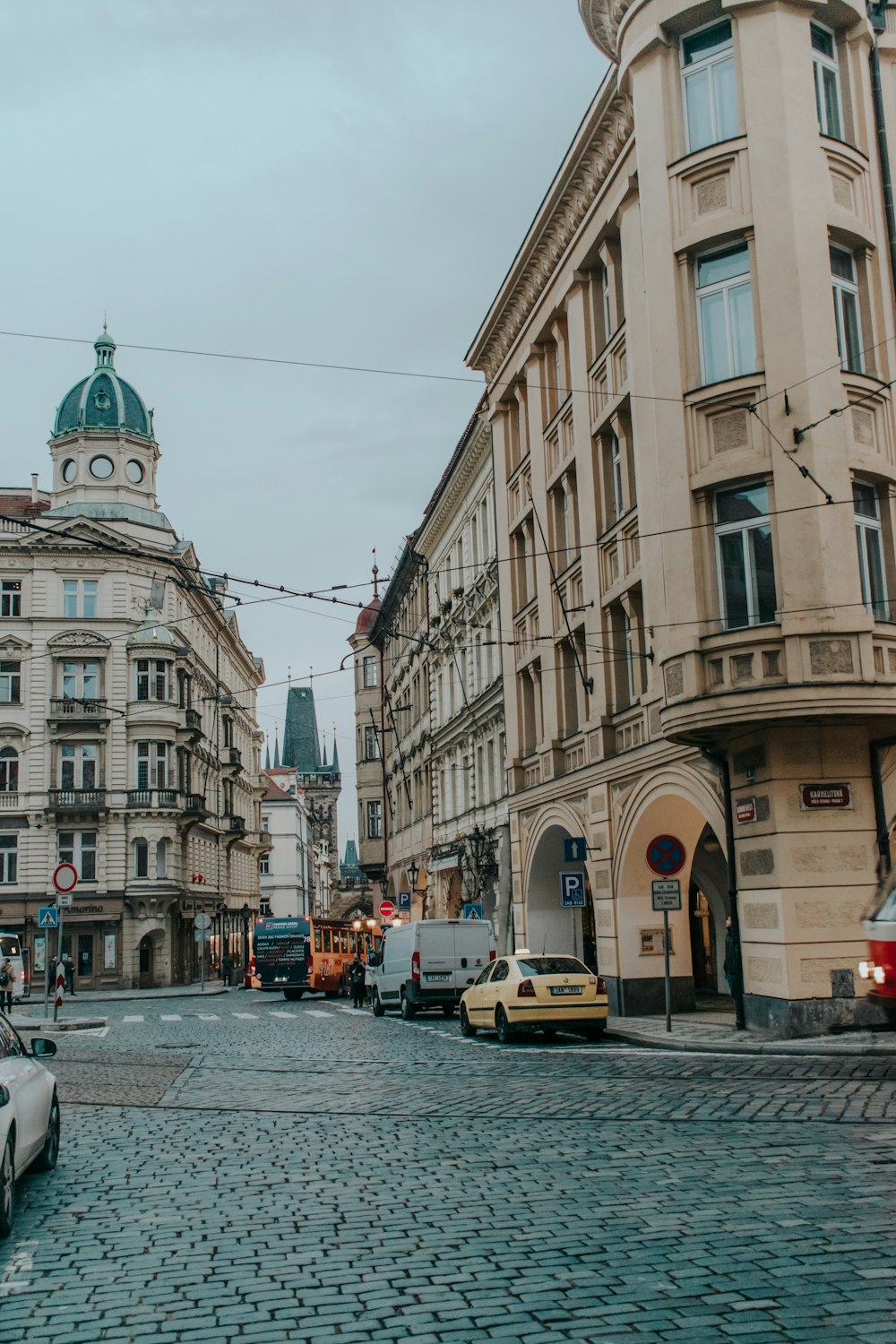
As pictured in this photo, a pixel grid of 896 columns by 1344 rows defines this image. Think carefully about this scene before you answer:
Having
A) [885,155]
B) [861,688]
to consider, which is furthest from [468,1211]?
[885,155]

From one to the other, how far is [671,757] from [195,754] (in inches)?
1828

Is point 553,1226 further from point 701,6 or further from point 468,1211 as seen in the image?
point 701,6

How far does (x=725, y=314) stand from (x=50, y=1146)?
1528 cm

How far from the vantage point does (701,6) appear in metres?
21.1

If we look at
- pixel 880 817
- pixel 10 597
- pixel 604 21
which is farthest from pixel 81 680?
pixel 880 817

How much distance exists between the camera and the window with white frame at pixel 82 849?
59.4 m

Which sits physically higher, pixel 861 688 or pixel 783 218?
pixel 783 218

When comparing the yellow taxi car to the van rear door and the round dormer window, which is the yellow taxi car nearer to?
the van rear door

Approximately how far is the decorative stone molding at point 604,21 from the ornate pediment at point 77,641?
1585 inches

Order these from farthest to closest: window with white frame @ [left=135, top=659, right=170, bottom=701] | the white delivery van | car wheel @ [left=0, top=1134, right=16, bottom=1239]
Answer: window with white frame @ [left=135, top=659, right=170, bottom=701]
the white delivery van
car wheel @ [left=0, top=1134, right=16, bottom=1239]

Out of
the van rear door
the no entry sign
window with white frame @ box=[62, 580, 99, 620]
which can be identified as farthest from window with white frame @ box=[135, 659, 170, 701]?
the no entry sign

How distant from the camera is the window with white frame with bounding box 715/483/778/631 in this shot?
19.9m

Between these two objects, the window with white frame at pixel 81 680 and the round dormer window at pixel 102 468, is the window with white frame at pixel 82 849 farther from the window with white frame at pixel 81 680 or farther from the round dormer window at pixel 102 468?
the round dormer window at pixel 102 468

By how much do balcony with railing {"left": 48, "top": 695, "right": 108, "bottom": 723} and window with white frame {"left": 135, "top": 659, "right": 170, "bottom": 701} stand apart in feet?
5.74
